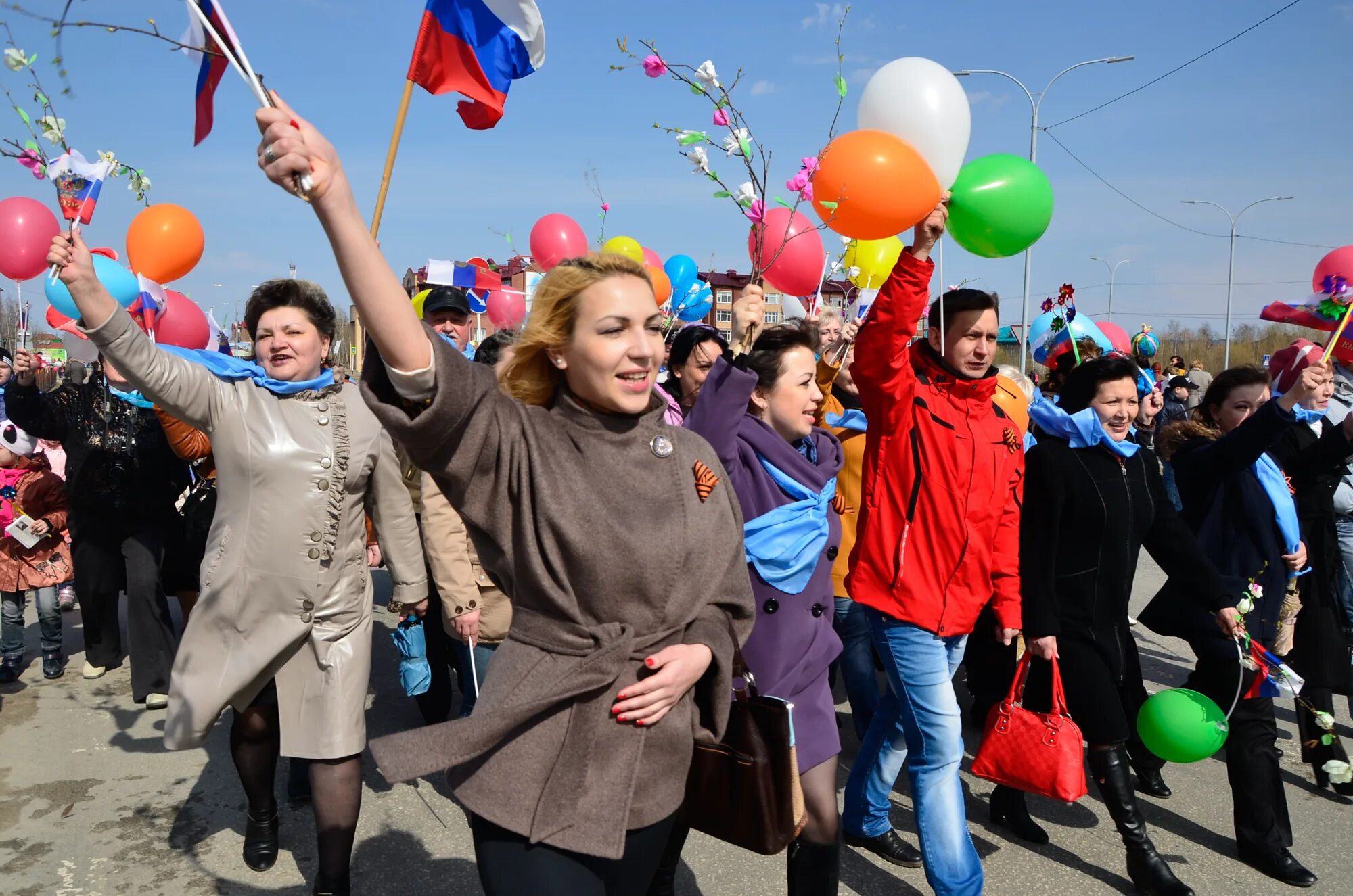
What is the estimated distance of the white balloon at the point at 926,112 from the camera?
12.5 feet

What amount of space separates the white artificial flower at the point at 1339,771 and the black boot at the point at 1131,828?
112cm

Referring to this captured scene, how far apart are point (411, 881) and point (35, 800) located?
2.01 meters

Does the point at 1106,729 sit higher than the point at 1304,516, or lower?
lower

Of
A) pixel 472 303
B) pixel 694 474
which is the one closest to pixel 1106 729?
pixel 694 474

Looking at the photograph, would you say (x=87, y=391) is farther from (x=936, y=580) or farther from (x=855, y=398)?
(x=936, y=580)

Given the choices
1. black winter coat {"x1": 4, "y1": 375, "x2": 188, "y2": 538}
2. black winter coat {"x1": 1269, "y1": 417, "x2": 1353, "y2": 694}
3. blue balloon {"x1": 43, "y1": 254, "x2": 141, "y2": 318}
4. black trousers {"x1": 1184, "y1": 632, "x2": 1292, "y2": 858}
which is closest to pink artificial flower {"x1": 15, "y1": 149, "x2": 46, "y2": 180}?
blue balloon {"x1": 43, "y1": 254, "x2": 141, "y2": 318}

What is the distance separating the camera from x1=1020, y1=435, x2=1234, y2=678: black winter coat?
12.2ft

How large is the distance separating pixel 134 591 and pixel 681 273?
13.5ft

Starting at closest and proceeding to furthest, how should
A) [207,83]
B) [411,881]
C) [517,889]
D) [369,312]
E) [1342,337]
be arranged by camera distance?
[369,312], [517,889], [207,83], [411,881], [1342,337]

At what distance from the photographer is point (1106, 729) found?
369 cm

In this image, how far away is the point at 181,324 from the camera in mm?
5559

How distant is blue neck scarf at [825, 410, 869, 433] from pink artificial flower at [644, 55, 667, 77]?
1.85 metres

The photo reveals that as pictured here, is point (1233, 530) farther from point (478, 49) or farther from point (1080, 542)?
point (478, 49)

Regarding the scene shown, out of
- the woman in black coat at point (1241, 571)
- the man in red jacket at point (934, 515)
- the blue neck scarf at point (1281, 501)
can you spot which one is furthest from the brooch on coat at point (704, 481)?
the blue neck scarf at point (1281, 501)
